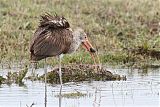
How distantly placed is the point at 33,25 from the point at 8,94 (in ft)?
19.1

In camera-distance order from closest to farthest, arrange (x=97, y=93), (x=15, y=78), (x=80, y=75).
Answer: (x=97, y=93)
(x=15, y=78)
(x=80, y=75)

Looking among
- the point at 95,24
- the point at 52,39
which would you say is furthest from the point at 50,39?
the point at 95,24

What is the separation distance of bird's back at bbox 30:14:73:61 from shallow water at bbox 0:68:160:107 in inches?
28.2

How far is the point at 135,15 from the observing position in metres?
18.6

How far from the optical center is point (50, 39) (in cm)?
1059

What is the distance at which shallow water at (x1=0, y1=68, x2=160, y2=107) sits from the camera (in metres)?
10.3

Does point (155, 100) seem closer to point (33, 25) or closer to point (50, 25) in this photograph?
point (50, 25)

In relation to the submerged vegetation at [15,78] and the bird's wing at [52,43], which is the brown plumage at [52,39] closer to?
the bird's wing at [52,43]

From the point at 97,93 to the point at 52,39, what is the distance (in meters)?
1.26

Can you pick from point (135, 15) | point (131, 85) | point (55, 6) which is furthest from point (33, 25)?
point (131, 85)

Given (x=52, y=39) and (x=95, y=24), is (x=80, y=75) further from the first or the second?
(x=95, y=24)

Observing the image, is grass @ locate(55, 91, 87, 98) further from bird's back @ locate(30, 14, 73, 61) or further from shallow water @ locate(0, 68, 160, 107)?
bird's back @ locate(30, 14, 73, 61)

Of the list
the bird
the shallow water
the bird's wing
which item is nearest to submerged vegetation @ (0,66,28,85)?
the shallow water

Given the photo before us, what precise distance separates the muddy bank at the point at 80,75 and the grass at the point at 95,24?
1.34 metres
